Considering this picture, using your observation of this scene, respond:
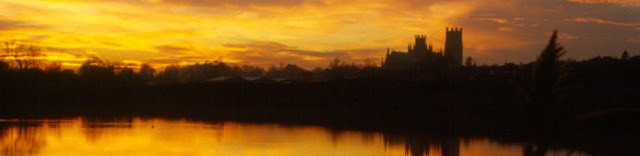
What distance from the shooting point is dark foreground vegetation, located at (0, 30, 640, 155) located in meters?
6.11

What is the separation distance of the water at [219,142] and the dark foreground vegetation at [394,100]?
515 centimetres

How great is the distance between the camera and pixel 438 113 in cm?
8106

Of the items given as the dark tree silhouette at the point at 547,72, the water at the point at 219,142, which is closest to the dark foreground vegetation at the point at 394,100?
the dark tree silhouette at the point at 547,72

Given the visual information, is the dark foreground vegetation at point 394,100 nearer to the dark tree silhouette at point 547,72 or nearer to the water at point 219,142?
the dark tree silhouette at point 547,72

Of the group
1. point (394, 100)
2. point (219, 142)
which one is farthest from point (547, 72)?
point (394, 100)

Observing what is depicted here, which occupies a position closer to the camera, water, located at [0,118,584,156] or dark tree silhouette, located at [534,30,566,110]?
dark tree silhouette, located at [534,30,566,110]

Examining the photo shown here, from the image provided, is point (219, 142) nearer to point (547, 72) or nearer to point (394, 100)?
point (547, 72)

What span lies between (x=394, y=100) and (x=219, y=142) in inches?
2201

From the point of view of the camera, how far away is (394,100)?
9562 centimetres

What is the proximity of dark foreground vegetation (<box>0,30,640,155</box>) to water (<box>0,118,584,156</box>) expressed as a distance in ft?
16.9

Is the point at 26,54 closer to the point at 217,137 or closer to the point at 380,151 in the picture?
the point at 217,137

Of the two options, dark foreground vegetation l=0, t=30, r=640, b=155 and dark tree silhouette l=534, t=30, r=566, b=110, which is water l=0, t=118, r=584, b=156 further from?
dark tree silhouette l=534, t=30, r=566, b=110

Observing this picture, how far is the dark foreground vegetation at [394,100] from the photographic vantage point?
611 cm

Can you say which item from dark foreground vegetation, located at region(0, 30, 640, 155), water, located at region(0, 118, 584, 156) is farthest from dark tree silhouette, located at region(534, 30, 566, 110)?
water, located at region(0, 118, 584, 156)
